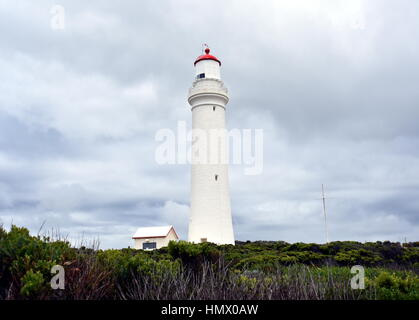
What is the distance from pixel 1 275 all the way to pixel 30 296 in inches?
42.0

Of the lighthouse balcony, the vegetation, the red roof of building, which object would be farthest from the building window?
the vegetation

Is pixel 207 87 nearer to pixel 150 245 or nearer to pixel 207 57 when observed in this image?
pixel 207 57

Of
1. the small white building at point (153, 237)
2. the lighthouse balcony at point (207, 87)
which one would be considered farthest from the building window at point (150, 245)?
the lighthouse balcony at point (207, 87)

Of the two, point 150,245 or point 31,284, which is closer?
point 31,284

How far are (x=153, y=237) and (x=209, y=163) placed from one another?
796 centimetres

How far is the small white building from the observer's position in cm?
2933

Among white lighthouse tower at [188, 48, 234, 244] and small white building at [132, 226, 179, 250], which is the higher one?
white lighthouse tower at [188, 48, 234, 244]

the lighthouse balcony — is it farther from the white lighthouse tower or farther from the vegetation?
the vegetation

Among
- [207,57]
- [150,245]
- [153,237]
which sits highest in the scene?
[207,57]

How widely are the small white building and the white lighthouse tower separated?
12.7ft

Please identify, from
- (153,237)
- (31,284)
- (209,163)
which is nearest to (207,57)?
(209,163)

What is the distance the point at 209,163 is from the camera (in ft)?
84.7
